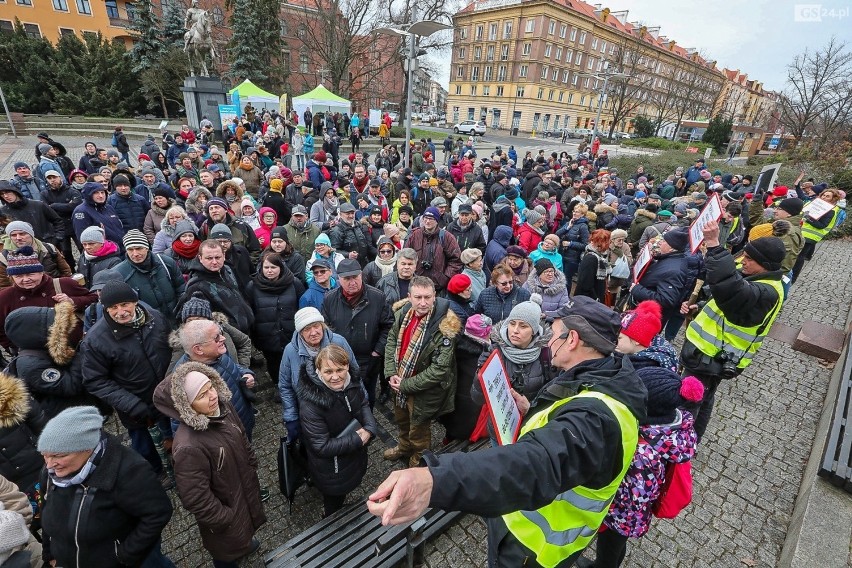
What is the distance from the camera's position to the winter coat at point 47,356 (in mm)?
2971

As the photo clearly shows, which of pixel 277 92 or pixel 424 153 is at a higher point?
pixel 277 92

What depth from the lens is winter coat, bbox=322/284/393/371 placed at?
13.2 feet

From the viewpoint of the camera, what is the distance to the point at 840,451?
130 inches

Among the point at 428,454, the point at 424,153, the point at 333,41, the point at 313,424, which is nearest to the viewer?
the point at 428,454

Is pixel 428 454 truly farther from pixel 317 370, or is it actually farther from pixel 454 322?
pixel 454 322

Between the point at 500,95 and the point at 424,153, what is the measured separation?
169 feet

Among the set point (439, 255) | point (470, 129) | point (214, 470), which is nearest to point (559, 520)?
point (214, 470)

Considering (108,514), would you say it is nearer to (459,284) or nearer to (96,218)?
(459,284)

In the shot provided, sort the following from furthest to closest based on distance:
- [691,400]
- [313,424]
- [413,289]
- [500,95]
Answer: [500,95]
[413,289]
[313,424]
[691,400]

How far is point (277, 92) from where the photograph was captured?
117 ft

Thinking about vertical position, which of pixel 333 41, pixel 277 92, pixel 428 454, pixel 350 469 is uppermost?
pixel 333 41

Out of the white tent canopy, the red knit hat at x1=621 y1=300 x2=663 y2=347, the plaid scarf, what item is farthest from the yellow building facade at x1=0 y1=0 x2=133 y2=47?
the red knit hat at x1=621 y1=300 x2=663 y2=347

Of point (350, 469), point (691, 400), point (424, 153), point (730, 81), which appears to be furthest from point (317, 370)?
point (730, 81)

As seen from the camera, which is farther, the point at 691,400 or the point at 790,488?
the point at 790,488
